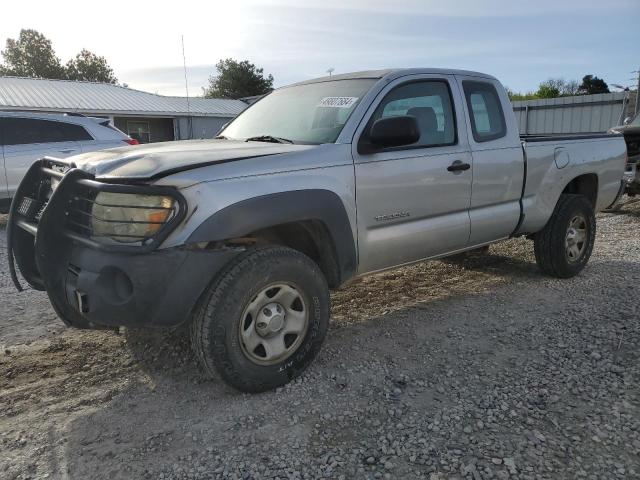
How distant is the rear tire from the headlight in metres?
3.94

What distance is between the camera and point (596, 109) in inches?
680

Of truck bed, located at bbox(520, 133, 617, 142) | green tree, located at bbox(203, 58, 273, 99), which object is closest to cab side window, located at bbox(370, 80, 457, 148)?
truck bed, located at bbox(520, 133, 617, 142)

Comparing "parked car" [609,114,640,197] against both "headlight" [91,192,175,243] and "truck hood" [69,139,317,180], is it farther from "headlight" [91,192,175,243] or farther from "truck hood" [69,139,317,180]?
"headlight" [91,192,175,243]

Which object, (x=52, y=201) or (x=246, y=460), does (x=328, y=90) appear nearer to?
(x=52, y=201)

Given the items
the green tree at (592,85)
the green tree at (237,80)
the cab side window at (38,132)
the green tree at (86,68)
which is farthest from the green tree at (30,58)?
the cab side window at (38,132)

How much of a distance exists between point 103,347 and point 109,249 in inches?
56.2

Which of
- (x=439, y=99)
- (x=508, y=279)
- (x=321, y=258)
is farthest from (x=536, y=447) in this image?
(x=508, y=279)

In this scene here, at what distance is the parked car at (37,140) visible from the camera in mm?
8531

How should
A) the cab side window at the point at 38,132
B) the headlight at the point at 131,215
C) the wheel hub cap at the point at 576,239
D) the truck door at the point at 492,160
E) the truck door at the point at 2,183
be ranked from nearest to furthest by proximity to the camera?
the headlight at the point at 131,215
the truck door at the point at 492,160
the wheel hub cap at the point at 576,239
the truck door at the point at 2,183
the cab side window at the point at 38,132

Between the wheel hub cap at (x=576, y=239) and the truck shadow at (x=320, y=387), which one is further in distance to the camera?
the wheel hub cap at (x=576, y=239)

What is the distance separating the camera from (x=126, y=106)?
23.8 metres

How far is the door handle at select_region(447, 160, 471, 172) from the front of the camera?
410 centimetres

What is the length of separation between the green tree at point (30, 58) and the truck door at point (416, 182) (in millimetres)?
60454

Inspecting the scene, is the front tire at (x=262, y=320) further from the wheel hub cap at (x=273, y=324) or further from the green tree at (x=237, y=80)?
the green tree at (x=237, y=80)
